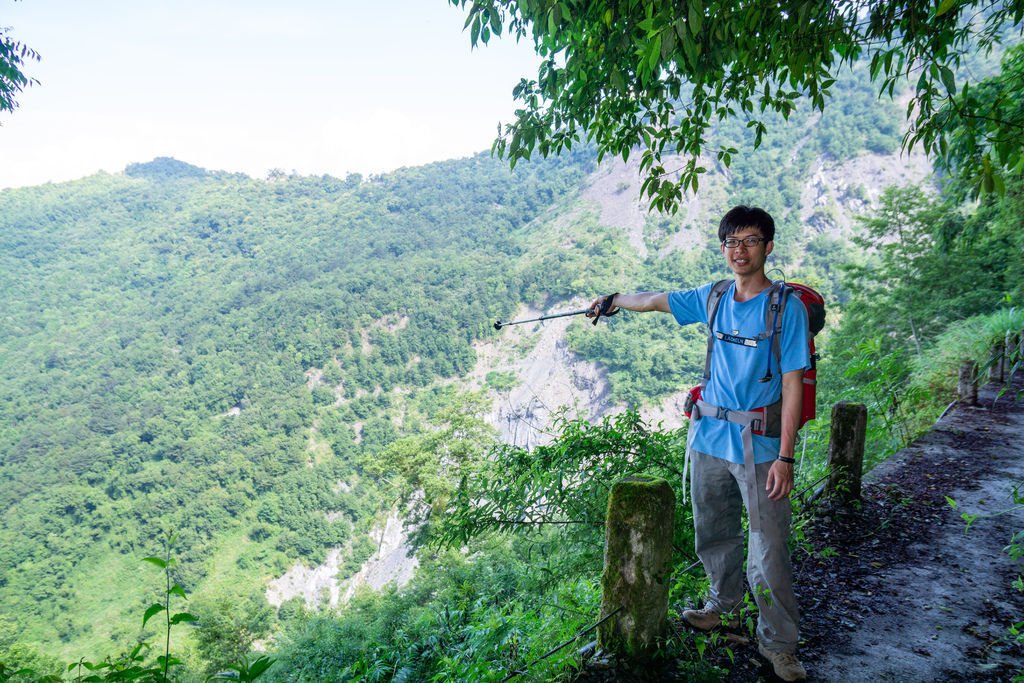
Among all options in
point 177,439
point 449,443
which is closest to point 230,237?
point 177,439

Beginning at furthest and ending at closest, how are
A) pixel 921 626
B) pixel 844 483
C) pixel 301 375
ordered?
pixel 301 375, pixel 844 483, pixel 921 626

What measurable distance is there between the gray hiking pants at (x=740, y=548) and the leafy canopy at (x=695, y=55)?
1.17 meters

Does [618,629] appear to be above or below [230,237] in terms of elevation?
below

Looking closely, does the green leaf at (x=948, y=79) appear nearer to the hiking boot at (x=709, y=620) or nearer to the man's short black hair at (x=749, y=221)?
the man's short black hair at (x=749, y=221)

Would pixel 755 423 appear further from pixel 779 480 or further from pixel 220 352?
pixel 220 352

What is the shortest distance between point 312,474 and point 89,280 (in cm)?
6737

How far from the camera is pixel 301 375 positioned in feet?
256

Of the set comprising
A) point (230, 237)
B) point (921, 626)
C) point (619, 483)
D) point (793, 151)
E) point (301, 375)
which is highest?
point (793, 151)

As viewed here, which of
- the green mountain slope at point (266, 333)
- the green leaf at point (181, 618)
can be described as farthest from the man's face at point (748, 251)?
the green mountain slope at point (266, 333)

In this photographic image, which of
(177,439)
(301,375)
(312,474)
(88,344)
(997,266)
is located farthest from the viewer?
(88,344)

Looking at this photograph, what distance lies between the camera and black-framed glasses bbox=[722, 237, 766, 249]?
6.35 feet

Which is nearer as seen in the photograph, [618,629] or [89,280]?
[618,629]

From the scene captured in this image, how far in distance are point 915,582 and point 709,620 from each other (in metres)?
1.24

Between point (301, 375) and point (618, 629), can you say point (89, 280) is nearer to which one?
point (301, 375)
